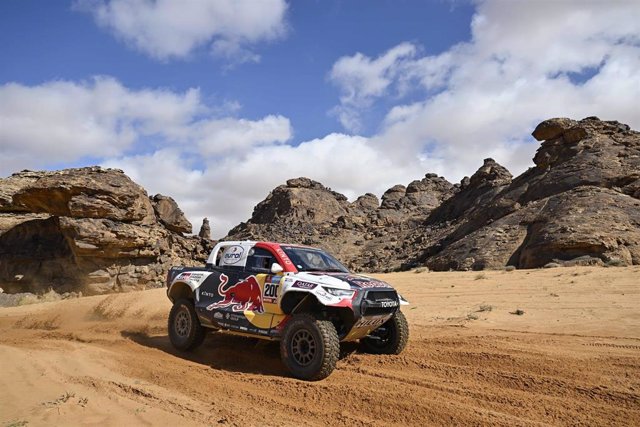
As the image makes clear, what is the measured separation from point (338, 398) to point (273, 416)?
0.91 m

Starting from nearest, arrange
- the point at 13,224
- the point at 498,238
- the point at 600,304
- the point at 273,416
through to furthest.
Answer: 1. the point at 273,416
2. the point at 600,304
3. the point at 13,224
4. the point at 498,238

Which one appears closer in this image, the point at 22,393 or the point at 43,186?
the point at 22,393

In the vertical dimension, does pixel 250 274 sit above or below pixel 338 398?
above

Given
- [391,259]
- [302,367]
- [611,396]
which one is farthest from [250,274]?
[391,259]

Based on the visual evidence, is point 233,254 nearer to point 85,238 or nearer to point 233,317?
point 233,317

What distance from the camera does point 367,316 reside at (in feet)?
21.9

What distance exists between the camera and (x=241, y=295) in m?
7.70

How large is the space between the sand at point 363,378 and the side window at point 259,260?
1490 mm

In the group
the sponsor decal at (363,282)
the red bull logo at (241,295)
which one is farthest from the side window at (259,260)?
the sponsor decal at (363,282)

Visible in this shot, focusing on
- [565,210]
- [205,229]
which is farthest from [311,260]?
[205,229]

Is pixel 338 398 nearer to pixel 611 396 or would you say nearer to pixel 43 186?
pixel 611 396

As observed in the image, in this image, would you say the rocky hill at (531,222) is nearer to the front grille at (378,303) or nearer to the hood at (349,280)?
the front grille at (378,303)

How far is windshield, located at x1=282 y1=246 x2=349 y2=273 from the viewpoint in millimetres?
7578

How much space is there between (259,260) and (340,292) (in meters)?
1.88
